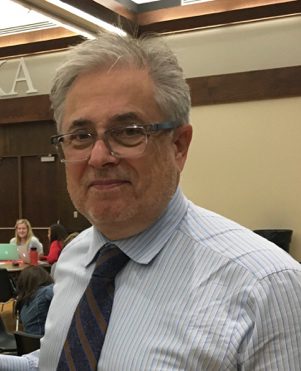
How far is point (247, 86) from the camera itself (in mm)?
8805

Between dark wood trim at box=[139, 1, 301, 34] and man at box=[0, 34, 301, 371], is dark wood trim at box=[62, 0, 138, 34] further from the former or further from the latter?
man at box=[0, 34, 301, 371]

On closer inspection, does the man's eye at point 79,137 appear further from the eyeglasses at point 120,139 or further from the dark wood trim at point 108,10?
the dark wood trim at point 108,10

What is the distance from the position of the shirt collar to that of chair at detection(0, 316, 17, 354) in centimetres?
340

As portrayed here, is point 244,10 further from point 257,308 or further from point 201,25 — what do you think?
point 257,308

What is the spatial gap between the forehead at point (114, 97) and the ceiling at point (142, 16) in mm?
6384

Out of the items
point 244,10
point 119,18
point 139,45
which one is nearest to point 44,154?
point 119,18

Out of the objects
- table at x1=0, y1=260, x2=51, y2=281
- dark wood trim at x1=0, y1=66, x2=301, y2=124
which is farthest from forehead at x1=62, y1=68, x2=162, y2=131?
dark wood trim at x1=0, y1=66, x2=301, y2=124

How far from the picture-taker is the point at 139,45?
1.30 metres

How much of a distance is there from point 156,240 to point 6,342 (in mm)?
3698

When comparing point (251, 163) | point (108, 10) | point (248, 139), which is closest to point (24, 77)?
point (108, 10)

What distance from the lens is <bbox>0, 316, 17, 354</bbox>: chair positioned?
14.3 feet


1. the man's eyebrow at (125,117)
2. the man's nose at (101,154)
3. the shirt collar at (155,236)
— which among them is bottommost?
the shirt collar at (155,236)

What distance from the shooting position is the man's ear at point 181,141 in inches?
50.9

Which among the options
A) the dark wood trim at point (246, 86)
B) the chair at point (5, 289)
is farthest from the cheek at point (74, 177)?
the dark wood trim at point (246, 86)
